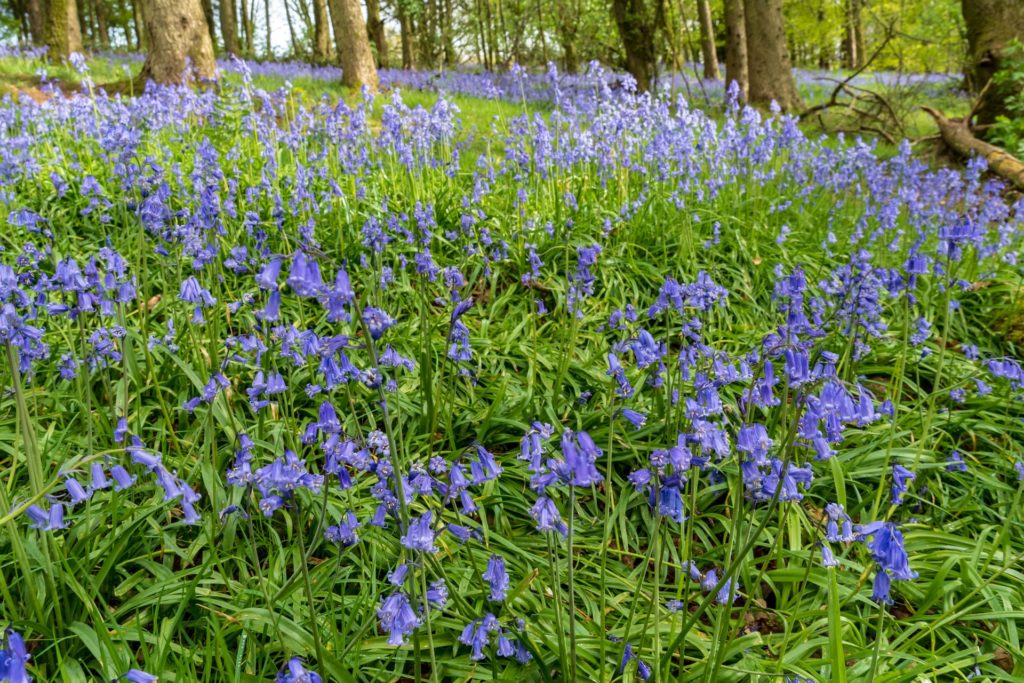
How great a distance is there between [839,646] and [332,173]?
473 centimetres

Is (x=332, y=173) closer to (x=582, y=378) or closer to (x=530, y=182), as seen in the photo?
(x=530, y=182)

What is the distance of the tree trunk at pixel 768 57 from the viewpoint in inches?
417

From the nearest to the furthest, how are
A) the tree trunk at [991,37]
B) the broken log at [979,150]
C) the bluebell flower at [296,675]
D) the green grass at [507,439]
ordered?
the bluebell flower at [296,675] → the green grass at [507,439] → the broken log at [979,150] → the tree trunk at [991,37]

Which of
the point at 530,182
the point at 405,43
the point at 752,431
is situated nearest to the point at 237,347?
the point at 752,431

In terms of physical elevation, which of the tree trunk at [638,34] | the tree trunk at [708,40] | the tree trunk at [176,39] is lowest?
the tree trunk at [176,39]

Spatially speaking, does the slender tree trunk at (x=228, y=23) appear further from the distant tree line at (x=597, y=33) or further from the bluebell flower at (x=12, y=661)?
the bluebell flower at (x=12, y=661)

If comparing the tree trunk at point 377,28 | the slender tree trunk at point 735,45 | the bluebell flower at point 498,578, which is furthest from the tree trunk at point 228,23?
the bluebell flower at point 498,578

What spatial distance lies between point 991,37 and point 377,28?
42.5ft

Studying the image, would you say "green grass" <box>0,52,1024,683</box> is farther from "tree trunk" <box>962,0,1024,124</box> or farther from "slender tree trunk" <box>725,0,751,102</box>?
"slender tree trunk" <box>725,0,751,102</box>

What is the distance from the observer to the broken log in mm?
6570

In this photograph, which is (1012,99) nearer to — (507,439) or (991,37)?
(991,37)

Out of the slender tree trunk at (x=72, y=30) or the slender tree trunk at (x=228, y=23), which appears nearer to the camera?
the slender tree trunk at (x=72, y=30)

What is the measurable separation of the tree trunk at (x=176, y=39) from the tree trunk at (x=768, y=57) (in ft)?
26.7

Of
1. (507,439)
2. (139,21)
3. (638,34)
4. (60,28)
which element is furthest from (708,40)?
(139,21)
